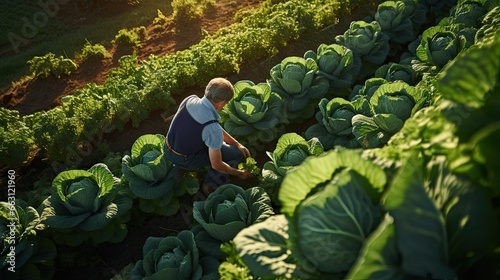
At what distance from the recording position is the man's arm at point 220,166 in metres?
4.23

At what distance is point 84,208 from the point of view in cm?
433

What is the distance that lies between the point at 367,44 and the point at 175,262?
4.07 metres

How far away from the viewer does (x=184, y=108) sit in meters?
4.34

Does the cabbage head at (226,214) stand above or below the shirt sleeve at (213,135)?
below

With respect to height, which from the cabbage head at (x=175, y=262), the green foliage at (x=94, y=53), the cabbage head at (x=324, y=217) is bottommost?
the cabbage head at (x=175, y=262)

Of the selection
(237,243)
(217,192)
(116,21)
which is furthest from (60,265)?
(116,21)

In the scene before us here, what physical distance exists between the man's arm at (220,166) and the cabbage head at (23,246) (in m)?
1.91

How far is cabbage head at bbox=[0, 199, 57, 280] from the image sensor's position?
12.9 ft

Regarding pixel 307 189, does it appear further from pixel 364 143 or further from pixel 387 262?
pixel 364 143

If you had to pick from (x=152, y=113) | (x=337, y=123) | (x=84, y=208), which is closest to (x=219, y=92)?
(x=337, y=123)

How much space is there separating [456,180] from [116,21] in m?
10.0

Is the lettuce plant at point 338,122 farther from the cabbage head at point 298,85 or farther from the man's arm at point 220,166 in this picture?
the man's arm at point 220,166

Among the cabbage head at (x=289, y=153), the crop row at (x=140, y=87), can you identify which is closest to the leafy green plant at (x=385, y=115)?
the cabbage head at (x=289, y=153)

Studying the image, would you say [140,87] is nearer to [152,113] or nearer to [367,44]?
[152,113]
